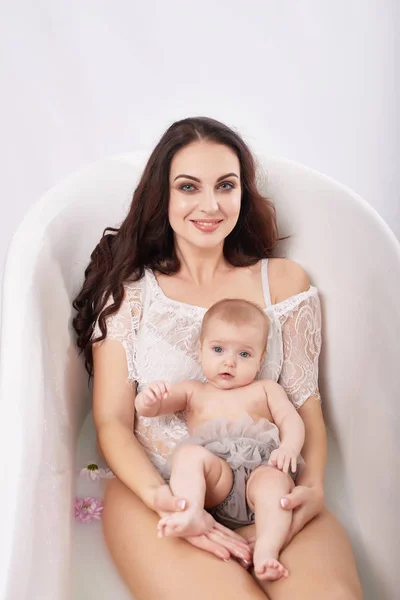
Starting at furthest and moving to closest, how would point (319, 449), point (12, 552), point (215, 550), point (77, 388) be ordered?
point (77, 388)
point (319, 449)
point (215, 550)
point (12, 552)

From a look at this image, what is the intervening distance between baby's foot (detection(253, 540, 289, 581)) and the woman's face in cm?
72

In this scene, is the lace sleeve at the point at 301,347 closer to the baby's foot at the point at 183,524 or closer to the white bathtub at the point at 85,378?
the white bathtub at the point at 85,378

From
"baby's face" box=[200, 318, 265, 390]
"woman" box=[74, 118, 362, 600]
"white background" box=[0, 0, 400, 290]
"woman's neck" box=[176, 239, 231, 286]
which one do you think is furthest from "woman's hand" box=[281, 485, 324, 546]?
"white background" box=[0, 0, 400, 290]

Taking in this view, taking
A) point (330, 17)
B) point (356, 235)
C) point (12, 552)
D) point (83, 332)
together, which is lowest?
point (12, 552)

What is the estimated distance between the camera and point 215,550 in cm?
166

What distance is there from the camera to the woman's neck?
7.07 ft

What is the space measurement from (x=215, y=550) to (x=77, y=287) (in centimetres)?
84

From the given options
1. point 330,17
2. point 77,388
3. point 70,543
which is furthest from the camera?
point 330,17

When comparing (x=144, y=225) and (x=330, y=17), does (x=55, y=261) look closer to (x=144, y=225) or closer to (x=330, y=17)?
(x=144, y=225)

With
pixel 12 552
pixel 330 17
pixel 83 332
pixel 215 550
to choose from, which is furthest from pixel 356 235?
pixel 330 17

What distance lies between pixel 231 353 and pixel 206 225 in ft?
1.08

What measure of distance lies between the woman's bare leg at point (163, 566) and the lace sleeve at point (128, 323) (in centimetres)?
34

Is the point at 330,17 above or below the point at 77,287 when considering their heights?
above

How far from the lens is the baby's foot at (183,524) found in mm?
1647
